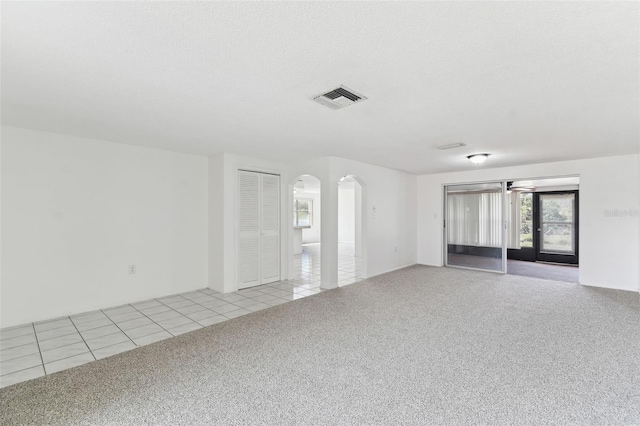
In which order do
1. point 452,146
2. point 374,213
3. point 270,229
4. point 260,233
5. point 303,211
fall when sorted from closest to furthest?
point 452,146 → point 260,233 → point 270,229 → point 374,213 → point 303,211

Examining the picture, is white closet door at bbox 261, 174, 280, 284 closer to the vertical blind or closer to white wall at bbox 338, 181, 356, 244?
the vertical blind

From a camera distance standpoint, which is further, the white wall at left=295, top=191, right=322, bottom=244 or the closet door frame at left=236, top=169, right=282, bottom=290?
the white wall at left=295, top=191, right=322, bottom=244

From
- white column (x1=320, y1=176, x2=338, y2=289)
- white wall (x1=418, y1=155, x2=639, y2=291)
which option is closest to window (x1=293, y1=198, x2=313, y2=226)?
white column (x1=320, y1=176, x2=338, y2=289)

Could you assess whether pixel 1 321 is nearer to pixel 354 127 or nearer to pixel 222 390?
pixel 222 390

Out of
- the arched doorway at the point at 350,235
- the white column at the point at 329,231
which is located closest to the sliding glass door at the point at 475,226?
the arched doorway at the point at 350,235

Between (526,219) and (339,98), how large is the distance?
26.9 ft

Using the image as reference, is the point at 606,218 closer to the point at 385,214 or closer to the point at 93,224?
the point at 385,214

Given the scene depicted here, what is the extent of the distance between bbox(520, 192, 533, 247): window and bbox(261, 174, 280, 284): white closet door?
277 inches

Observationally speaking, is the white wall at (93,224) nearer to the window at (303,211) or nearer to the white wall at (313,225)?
the window at (303,211)

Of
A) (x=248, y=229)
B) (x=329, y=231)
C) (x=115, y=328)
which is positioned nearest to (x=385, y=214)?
(x=329, y=231)

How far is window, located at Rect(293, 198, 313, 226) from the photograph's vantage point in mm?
12469

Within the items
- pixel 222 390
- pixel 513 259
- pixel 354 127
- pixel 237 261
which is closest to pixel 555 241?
pixel 513 259

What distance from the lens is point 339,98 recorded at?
2.54 m

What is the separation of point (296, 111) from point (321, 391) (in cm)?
244
